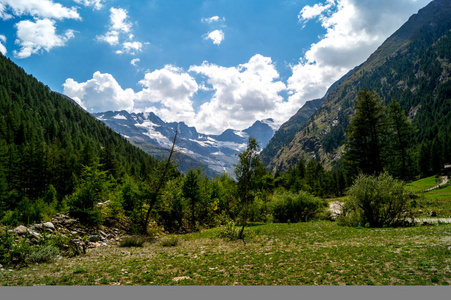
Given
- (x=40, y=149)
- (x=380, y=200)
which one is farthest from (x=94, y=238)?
(x=40, y=149)

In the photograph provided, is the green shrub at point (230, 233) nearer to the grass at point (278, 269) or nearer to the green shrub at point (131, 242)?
the grass at point (278, 269)

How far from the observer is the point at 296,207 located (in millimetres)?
37562

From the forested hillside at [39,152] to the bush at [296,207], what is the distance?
2261 centimetres

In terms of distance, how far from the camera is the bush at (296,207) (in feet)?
123

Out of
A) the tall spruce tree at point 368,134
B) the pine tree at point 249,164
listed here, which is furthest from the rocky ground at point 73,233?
the tall spruce tree at point 368,134

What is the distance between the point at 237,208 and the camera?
42.5 m

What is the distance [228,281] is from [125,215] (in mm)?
28640

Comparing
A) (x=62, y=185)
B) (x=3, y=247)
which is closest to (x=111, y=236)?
(x=3, y=247)

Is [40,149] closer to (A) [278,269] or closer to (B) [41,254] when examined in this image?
(B) [41,254]

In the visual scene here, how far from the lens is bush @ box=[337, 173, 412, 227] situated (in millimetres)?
23828

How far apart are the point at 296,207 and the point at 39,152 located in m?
74.6

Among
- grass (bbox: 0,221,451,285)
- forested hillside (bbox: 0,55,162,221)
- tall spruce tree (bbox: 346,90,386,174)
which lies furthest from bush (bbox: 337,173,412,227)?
forested hillside (bbox: 0,55,162,221)

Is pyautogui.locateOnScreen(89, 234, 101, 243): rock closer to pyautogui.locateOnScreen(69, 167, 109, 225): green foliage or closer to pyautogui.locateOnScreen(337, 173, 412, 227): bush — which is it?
pyautogui.locateOnScreen(69, 167, 109, 225): green foliage

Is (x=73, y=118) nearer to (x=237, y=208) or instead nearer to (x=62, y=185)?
(x=62, y=185)
